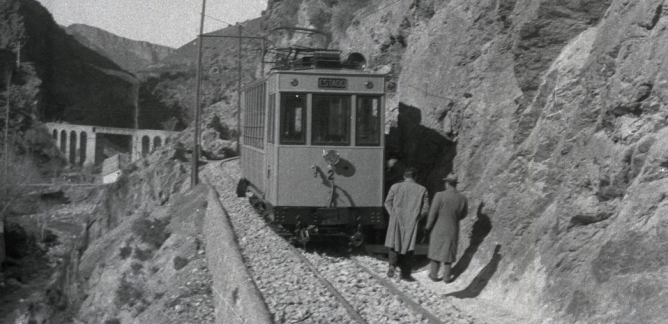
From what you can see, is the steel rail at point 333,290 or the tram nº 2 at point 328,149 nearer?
the steel rail at point 333,290

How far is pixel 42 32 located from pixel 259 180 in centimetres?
9851

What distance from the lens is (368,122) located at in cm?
1338

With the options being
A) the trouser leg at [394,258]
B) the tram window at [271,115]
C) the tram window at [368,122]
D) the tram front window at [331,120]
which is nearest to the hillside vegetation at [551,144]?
the trouser leg at [394,258]

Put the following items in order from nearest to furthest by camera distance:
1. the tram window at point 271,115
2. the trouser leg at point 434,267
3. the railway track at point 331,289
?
1. the railway track at point 331,289
2. the trouser leg at point 434,267
3. the tram window at point 271,115

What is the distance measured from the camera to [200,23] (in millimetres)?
28531

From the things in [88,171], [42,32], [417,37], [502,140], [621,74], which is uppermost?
[42,32]

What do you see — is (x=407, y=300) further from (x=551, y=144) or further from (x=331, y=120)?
Result: (x=331, y=120)

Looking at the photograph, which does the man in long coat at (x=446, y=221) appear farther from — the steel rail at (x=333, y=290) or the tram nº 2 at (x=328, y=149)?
the tram nº 2 at (x=328, y=149)

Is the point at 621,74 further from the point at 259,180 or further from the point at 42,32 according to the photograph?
the point at 42,32

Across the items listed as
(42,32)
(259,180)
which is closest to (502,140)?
(259,180)

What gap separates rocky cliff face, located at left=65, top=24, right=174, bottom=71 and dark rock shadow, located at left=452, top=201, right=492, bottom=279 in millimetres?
145097

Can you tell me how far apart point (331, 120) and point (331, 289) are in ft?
12.2

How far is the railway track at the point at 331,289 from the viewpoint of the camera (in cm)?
930

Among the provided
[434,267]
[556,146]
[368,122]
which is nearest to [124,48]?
[368,122]
